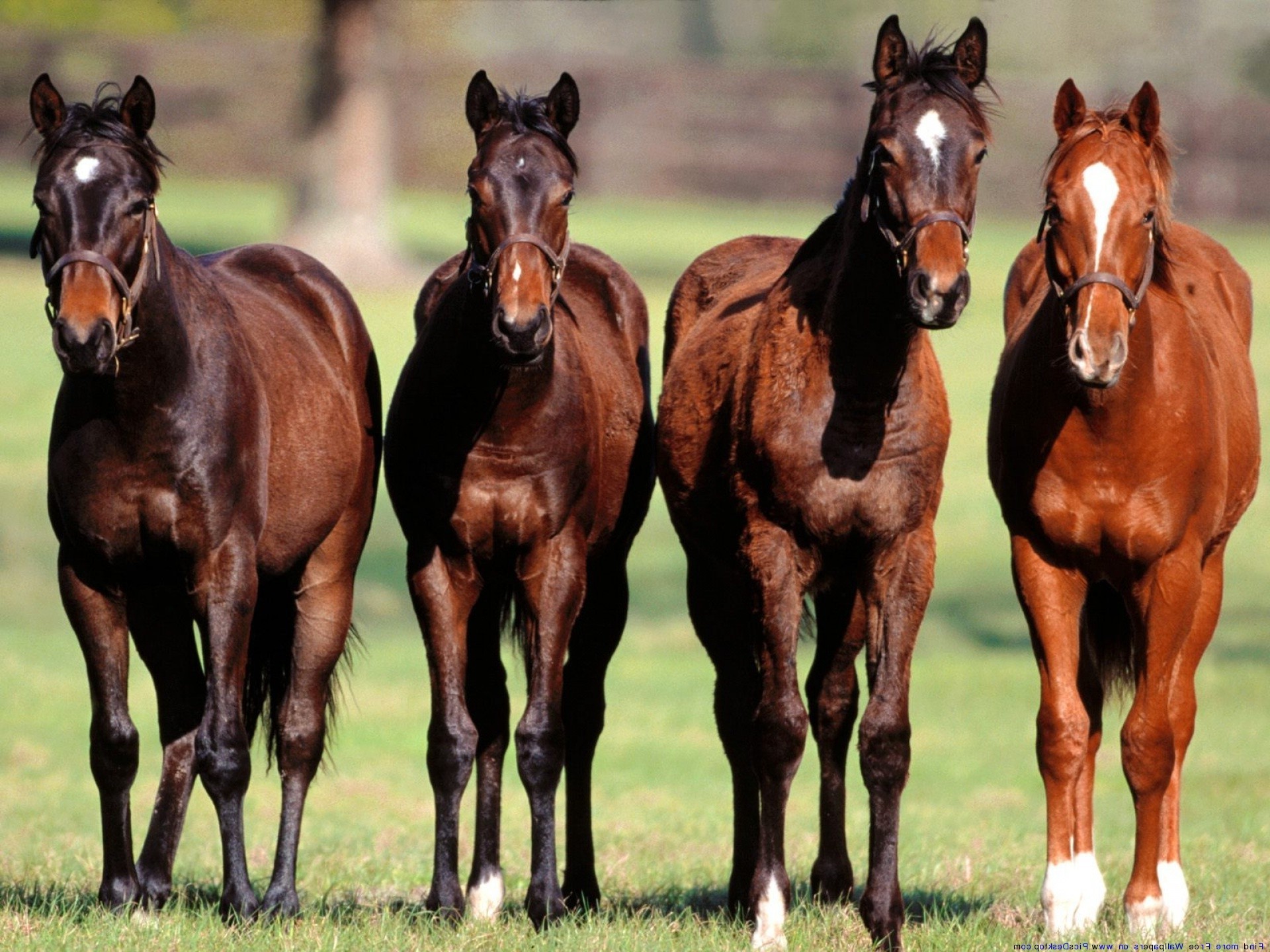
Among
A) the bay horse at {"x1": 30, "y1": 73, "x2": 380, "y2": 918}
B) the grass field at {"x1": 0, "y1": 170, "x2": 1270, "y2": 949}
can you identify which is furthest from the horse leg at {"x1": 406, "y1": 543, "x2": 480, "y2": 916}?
the bay horse at {"x1": 30, "y1": 73, "x2": 380, "y2": 918}

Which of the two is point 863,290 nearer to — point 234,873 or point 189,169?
point 234,873

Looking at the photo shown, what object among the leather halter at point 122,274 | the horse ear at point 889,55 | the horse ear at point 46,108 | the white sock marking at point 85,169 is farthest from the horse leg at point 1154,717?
the horse ear at point 46,108

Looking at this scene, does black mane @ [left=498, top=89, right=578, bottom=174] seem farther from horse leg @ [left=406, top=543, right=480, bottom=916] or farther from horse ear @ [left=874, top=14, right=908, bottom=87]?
horse leg @ [left=406, top=543, right=480, bottom=916]

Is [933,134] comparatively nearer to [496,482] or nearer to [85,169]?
[496,482]

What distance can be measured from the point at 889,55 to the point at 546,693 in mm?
2332

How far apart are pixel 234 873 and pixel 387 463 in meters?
1.46

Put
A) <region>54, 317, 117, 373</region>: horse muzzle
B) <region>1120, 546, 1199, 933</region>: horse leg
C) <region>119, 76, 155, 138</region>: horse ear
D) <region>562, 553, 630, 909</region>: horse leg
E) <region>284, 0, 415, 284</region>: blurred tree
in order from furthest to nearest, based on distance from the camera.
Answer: <region>284, 0, 415, 284</region>: blurred tree
<region>562, 553, 630, 909</region>: horse leg
<region>1120, 546, 1199, 933</region>: horse leg
<region>119, 76, 155, 138</region>: horse ear
<region>54, 317, 117, 373</region>: horse muzzle

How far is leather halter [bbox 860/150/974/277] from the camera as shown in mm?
5086

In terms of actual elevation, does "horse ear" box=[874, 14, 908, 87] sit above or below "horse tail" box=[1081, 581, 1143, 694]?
above

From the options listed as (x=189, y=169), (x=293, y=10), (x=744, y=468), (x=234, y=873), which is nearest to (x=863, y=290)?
(x=744, y=468)

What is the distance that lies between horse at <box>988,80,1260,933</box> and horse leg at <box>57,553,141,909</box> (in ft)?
9.50

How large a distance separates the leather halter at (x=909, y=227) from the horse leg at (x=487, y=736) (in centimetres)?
201

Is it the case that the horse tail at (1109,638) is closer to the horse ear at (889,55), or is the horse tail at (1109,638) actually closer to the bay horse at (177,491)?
the horse ear at (889,55)

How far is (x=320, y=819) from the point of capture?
9.45m
